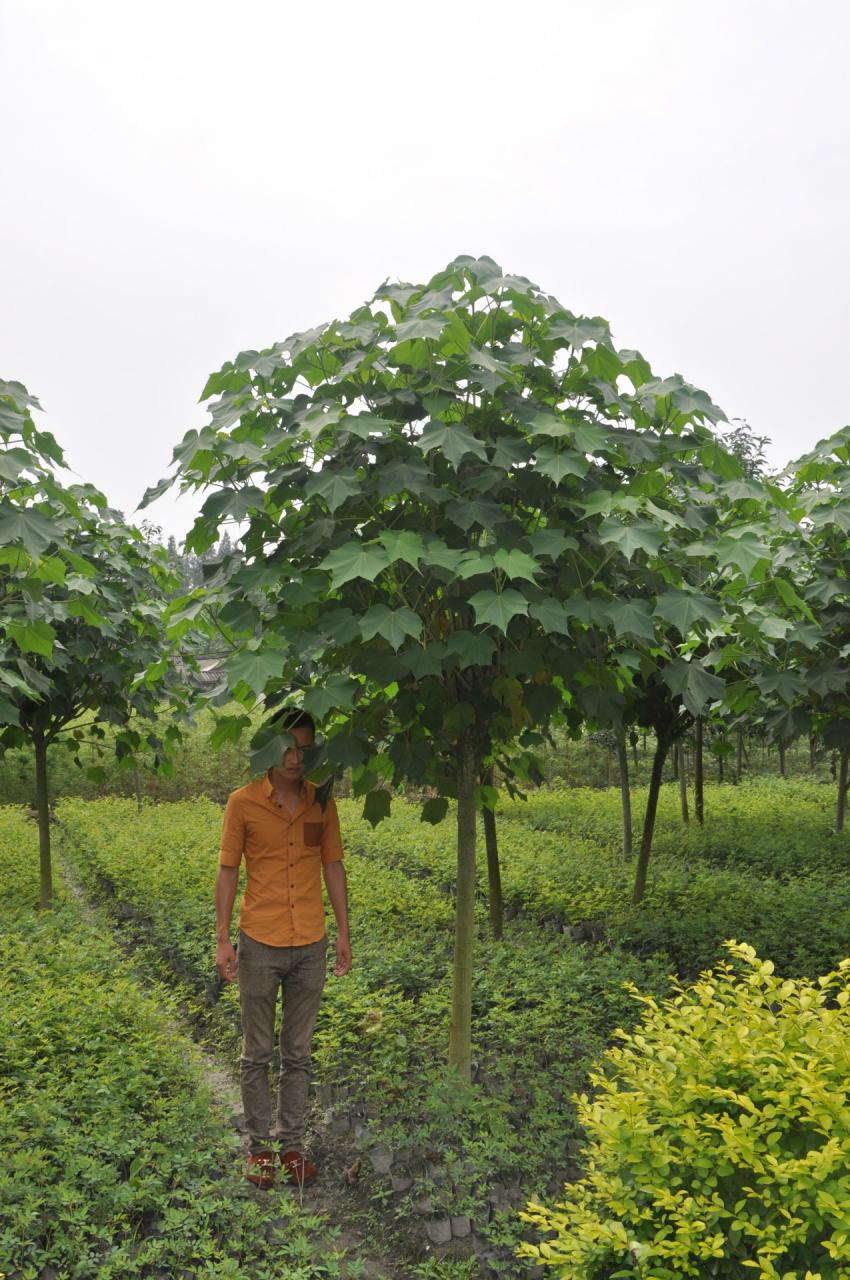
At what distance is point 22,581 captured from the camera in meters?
3.48

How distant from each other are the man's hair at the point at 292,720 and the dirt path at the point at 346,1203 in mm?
1803

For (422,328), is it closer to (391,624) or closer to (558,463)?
(558,463)

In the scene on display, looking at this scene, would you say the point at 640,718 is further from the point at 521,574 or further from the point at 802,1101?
the point at 802,1101

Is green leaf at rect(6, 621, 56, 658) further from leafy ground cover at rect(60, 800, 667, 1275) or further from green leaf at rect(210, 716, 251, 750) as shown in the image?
leafy ground cover at rect(60, 800, 667, 1275)

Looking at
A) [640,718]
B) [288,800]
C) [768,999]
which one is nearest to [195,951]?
[288,800]

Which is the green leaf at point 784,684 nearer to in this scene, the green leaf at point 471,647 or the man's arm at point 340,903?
the green leaf at point 471,647

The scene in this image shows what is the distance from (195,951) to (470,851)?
3177mm

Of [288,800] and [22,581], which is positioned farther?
[288,800]

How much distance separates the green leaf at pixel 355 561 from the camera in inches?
123

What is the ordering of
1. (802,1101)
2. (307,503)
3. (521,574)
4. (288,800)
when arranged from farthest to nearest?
(288,800) < (307,503) < (521,574) < (802,1101)

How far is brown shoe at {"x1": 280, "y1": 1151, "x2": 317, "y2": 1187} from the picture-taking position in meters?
3.88

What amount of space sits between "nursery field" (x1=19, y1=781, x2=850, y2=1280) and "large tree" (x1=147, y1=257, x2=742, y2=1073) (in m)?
1.46

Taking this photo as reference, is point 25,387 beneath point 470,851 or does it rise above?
above

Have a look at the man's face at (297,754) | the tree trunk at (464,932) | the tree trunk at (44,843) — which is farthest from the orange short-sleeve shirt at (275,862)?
the tree trunk at (44,843)
